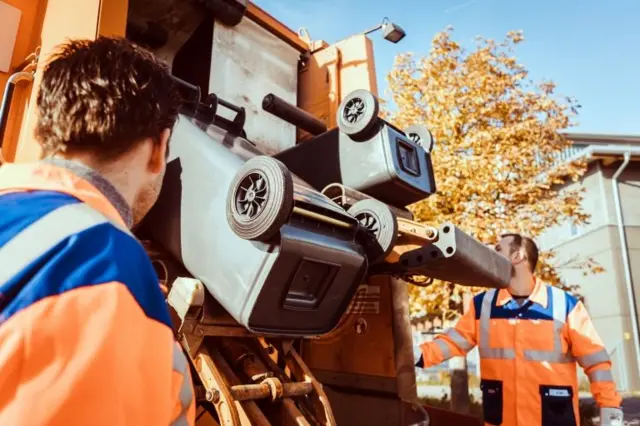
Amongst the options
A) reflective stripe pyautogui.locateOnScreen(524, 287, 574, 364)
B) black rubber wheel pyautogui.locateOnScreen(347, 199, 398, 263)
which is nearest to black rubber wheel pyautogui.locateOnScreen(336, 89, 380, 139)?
black rubber wheel pyautogui.locateOnScreen(347, 199, 398, 263)

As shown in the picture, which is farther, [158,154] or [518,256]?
[518,256]

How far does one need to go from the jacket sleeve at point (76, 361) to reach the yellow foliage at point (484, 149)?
6.26 m

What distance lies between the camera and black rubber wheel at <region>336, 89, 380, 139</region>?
270 cm

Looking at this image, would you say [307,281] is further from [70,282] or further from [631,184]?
[631,184]

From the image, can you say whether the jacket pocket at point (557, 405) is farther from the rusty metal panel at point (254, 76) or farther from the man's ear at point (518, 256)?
the rusty metal panel at point (254, 76)

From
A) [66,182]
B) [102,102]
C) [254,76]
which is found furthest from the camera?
[254,76]

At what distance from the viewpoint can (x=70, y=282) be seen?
56 centimetres

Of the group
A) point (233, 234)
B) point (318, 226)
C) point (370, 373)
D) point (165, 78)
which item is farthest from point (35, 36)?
point (370, 373)

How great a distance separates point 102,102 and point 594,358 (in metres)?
2.88

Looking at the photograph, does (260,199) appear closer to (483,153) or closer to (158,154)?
(158,154)

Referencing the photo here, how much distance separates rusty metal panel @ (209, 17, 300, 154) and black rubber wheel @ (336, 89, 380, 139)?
74 cm

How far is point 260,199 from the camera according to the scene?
70.7 inches

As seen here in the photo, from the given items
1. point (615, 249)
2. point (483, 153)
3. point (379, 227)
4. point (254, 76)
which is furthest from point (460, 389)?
point (615, 249)

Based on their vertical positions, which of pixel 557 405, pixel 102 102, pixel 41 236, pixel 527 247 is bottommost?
pixel 557 405
